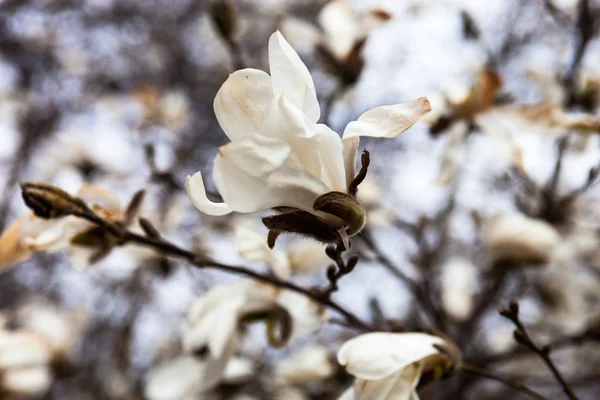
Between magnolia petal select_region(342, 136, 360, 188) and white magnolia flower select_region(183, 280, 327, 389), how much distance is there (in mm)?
242

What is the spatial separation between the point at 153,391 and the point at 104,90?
7.80 feet

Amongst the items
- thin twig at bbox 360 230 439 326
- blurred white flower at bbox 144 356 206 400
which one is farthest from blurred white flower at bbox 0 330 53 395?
thin twig at bbox 360 230 439 326

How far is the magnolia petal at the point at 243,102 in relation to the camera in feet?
1.29

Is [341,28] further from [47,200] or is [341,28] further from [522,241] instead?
[47,200]

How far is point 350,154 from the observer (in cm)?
42

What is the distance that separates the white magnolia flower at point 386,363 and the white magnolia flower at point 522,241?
0.49m

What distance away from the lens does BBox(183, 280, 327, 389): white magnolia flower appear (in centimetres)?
62

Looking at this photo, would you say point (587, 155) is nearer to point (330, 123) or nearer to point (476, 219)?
point (476, 219)

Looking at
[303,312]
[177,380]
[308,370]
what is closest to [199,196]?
[303,312]

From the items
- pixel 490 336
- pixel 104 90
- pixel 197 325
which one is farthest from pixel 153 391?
pixel 104 90

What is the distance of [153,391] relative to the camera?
0.73 metres

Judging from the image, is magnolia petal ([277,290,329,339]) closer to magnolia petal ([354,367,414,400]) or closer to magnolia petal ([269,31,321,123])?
magnolia petal ([354,367,414,400])

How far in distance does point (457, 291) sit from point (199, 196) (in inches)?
40.6

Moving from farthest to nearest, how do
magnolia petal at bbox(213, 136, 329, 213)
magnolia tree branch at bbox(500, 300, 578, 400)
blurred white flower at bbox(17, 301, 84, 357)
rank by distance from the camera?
blurred white flower at bbox(17, 301, 84, 357), magnolia tree branch at bbox(500, 300, 578, 400), magnolia petal at bbox(213, 136, 329, 213)
